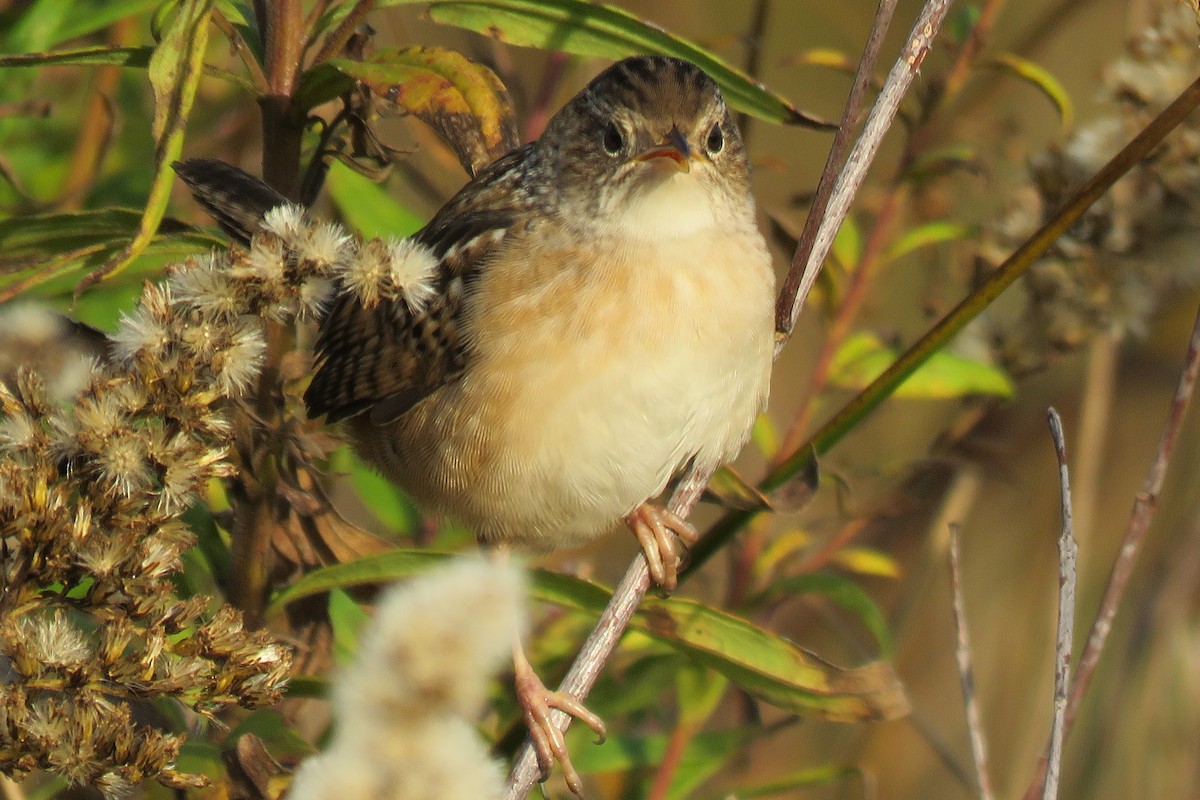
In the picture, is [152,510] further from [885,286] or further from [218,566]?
[885,286]

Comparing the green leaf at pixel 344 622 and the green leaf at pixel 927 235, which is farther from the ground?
the green leaf at pixel 927 235

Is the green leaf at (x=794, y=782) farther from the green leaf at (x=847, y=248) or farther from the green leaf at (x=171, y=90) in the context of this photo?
the green leaf at (x=171, y=90)

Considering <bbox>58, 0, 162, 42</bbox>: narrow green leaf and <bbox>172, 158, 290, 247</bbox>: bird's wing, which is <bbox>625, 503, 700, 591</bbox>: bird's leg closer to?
<bbox>172, 158, 290, 247</bbox>: bird's wing

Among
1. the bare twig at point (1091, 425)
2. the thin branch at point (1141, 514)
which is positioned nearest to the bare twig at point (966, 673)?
the thin branch at point (1141, 514)

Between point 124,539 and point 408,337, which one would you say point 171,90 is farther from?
point 408,337

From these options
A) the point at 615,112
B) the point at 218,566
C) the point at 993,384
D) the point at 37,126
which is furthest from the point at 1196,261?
the point at 37,126
